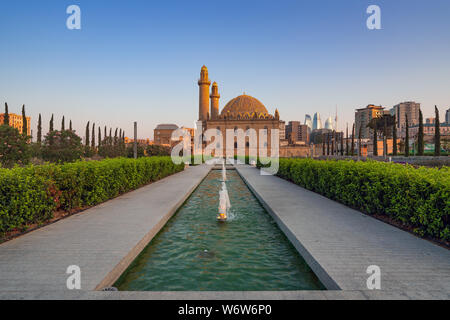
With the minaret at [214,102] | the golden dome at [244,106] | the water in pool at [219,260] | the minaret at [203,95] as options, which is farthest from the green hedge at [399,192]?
the golden dome at [244,106]

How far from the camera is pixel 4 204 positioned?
528 cm

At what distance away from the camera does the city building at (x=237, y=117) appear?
77.8 m

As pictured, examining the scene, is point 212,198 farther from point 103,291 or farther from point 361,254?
point 103,291

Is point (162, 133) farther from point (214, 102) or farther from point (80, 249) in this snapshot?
point (80, 249)

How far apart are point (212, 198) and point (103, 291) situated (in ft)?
26.4

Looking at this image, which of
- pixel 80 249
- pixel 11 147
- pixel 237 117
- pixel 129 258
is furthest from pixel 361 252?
pixel 237 117

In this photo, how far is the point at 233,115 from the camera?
279 feet

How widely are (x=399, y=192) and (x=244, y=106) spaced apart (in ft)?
272

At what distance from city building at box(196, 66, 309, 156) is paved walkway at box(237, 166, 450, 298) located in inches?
2834

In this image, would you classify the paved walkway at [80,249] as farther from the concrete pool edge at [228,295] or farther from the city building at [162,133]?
the city building at [162,133]

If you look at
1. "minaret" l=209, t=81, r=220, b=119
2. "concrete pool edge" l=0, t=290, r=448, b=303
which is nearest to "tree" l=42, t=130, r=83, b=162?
"concrete pool edge" l=0, t=290, r=448, b=303

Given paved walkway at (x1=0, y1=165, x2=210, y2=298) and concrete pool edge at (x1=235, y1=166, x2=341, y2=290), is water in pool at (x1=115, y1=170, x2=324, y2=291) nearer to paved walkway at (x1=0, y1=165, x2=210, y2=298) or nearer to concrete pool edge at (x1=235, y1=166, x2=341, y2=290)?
concrete pool edge at (x1=235, y1=166, x2=341, y2=290)
